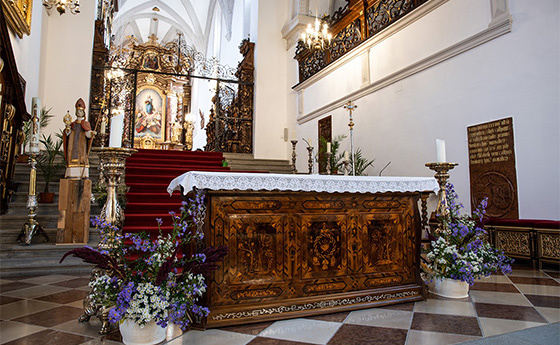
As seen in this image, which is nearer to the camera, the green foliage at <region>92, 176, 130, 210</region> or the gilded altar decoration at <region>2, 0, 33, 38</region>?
the green foliage at <region>92, 176, 130, 210</region>

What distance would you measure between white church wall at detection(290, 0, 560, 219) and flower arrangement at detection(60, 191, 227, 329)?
405cm

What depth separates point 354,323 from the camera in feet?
8.27

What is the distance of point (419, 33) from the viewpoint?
6.35 meters

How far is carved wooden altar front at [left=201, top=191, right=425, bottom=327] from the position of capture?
2.57m

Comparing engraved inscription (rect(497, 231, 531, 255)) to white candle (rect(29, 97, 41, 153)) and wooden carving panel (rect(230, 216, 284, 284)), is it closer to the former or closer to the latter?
wooden carving panel (rect(230, 216, 284, 284))

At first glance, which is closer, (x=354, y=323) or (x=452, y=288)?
(x=354, y=323)

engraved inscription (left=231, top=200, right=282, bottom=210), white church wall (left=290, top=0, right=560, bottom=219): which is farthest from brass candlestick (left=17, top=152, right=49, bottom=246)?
white church wall (left=290, top=0, right=560, bottom=219)

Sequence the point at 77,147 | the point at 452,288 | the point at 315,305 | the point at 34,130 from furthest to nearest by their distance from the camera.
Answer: the point at 77,147 → the point at 34,130 → the point at 452,288 → the point at 315,305

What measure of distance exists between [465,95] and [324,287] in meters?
4.07

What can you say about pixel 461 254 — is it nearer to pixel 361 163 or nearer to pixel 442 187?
pixel 442 187

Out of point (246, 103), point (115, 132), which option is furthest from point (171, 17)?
point (115, 132)

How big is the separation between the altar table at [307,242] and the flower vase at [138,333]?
38 centimetres

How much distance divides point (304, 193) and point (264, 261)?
592 mm

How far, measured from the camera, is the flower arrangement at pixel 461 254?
3.06m
